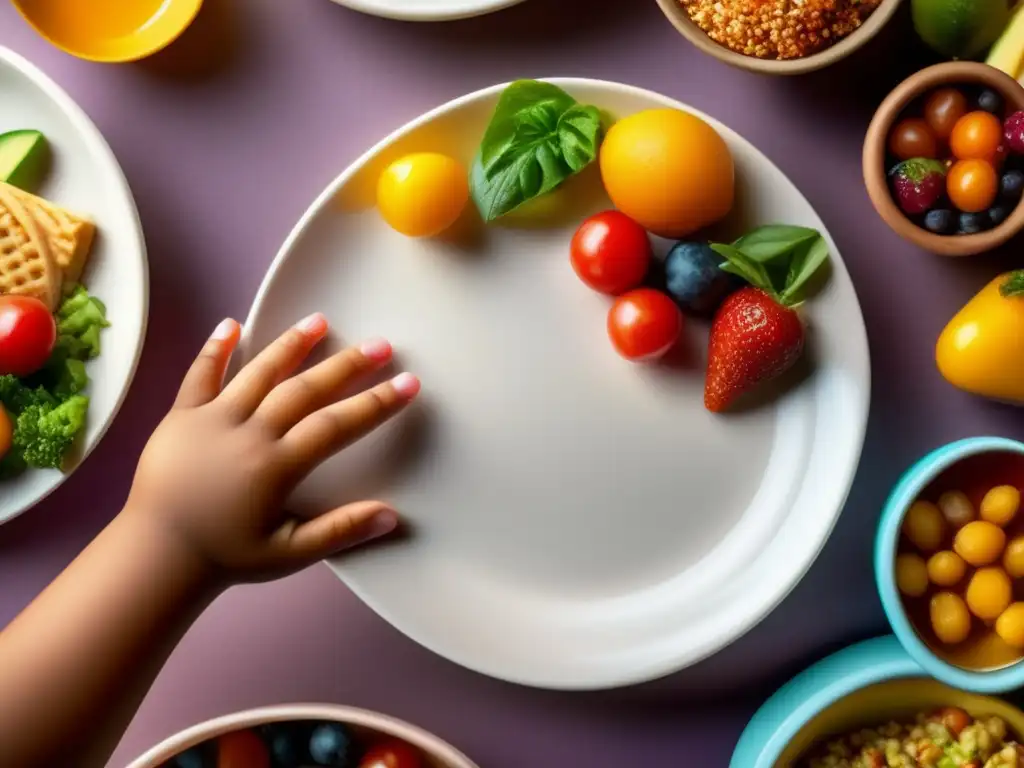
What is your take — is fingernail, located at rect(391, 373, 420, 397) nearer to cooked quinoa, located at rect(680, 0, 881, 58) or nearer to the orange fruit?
the orange fruit

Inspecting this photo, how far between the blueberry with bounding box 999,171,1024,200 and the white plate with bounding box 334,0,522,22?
455 millimetres

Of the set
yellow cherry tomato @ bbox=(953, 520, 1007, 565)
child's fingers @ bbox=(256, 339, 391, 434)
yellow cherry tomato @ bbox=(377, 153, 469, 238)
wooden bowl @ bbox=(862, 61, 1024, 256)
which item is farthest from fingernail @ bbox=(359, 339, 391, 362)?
yellow cherry tomato @ bbox=(953, 520, 1007, 565)

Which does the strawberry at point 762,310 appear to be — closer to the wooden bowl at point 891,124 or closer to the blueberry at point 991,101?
the wooden bowl at point 891,124

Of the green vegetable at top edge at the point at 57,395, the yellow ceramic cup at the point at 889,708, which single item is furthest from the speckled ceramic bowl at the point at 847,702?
the green vegetable at top edge at the point at 57,395

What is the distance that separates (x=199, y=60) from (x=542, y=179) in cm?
38

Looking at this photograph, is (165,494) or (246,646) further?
(246,646)

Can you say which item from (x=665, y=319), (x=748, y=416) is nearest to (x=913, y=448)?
(x=748, y=416)

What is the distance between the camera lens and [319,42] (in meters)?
0.98

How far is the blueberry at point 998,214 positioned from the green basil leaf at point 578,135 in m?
0.35

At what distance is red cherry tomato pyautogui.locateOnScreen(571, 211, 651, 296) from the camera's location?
2.85 feet

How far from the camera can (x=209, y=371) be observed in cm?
89

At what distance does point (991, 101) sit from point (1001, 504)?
0.36 meters

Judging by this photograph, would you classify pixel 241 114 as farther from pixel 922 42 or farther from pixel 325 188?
pixel 922 42

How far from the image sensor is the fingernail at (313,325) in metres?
0.89
